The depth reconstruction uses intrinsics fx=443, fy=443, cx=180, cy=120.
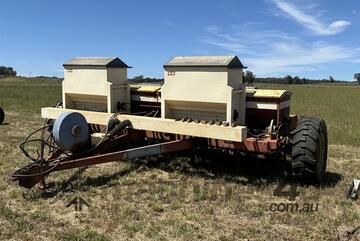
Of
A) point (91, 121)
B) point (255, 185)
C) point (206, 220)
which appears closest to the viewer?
point (206, 220)

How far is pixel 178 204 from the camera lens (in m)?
5.23

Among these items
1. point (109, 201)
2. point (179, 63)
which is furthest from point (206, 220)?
point (179, 63)

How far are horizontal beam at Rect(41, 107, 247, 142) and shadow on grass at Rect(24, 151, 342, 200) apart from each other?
802mm

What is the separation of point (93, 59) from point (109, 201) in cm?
286

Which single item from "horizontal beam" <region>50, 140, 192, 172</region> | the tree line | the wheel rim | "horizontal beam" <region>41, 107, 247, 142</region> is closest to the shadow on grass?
the wheel rim

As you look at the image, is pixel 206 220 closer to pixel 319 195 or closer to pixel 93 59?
pixel 319 195

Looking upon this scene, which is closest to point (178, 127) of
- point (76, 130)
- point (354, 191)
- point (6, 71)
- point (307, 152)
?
point (76, 130)

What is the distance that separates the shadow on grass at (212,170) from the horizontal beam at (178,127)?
0.80 metres

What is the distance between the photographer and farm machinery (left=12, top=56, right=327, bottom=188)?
572cm

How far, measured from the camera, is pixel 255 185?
612 centimetres

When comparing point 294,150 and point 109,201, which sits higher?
point 294,150

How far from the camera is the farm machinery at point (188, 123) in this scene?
572 cm
